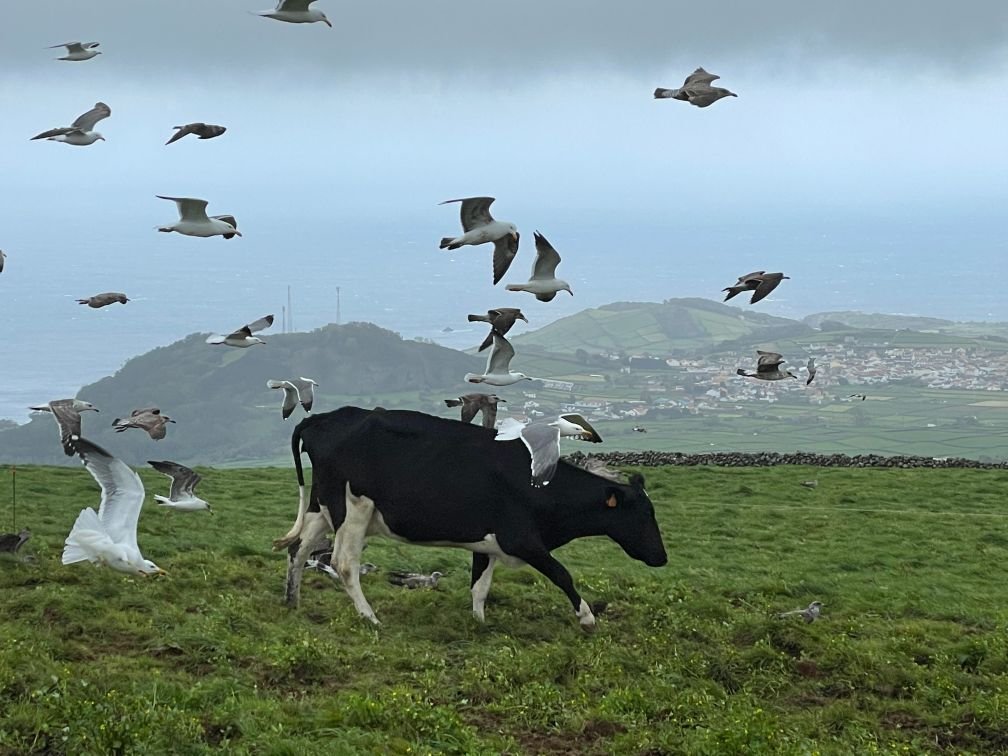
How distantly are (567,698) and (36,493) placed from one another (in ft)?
47.3

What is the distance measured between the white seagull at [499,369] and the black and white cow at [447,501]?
2.40 metres

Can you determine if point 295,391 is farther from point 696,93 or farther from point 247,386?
point 247,386

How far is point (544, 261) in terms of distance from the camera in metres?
15.9

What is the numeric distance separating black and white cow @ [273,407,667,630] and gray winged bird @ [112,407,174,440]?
206 centimetres

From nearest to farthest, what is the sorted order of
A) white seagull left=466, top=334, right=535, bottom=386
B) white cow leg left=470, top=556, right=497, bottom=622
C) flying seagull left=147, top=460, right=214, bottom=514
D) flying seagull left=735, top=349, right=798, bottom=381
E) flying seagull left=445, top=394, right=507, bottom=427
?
1. white cow leg left=470, top=556, right=497, bottom=622
2. flying seagull left=147, top=460, right=214, bottom=514
3. white seagull left=466, top=334, right=535, bottom=386
4. flying seagull left=735, top=349, right=798, bottom=381
5. flying seagull left=445, top=394, right=507, bottom=427

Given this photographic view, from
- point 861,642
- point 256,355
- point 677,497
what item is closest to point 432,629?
point 861,642

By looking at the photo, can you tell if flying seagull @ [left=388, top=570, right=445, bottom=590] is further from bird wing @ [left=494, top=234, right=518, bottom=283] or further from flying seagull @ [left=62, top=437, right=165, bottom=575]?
bird wing @ [left=494, top=234, right=518, bottom=283]

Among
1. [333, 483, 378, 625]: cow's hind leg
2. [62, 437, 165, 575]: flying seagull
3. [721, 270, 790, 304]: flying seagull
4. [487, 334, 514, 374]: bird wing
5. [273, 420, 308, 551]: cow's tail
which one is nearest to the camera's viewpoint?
[62, 437, 165, 575]: flying seagull

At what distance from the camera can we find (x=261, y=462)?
287 feet

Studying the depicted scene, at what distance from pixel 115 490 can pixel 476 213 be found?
18.2ft

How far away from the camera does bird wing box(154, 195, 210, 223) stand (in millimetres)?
15773

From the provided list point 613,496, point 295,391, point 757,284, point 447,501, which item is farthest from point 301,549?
point 757,284

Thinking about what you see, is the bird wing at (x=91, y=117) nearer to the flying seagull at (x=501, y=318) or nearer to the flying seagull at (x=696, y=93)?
the flying seagull at (x=501, y=318)

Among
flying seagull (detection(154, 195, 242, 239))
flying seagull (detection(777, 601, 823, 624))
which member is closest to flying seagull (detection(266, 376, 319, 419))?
flying seagull (detection(154, 195, 242, 239))
